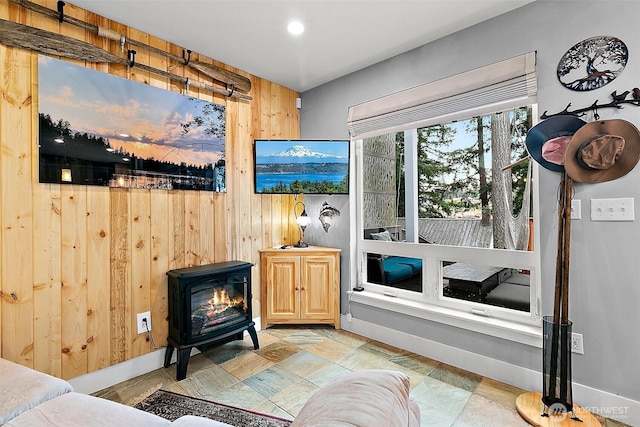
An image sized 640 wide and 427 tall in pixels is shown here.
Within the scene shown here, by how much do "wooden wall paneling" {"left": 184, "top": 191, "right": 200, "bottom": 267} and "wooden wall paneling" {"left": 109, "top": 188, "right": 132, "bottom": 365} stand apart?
46cm

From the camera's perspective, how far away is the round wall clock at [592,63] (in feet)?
6.21

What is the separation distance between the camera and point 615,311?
191 centimetres

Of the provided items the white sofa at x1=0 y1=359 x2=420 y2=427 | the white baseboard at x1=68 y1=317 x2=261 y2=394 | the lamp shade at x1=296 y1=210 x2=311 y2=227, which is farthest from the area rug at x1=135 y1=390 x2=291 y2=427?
the lamp shade at x1=296 y1=210 x2=311 y2=227

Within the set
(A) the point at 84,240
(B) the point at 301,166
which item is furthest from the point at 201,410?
(B) the point at 301,166

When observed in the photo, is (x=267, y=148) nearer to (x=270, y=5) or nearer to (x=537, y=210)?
(x=270, y=5)

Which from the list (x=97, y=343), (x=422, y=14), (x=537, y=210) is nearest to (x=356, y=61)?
(x=422, y=14)

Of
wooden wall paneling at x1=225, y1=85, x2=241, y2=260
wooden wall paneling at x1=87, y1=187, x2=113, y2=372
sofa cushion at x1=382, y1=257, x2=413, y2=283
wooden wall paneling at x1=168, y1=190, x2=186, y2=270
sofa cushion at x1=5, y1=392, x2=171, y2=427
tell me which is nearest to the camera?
sofa cushion at x1=5, y1=392, x2=171, y2=427

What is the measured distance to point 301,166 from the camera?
3.35m

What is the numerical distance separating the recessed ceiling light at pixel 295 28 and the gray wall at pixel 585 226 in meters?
1.16

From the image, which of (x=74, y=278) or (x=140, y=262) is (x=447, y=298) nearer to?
(x=140, y=262)

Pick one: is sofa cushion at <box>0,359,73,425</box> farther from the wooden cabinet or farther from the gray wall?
the gray wall

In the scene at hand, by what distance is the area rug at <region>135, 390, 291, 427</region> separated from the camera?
1903 millimetres

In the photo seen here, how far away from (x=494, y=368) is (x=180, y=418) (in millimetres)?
2214

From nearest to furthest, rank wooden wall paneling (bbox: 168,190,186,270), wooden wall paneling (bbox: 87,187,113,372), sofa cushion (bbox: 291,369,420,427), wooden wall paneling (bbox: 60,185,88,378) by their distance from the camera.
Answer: sofa cushion (bbox: 291,369,420,427) → wooden wall paneling (bbox: 60,185,88,378) → wooden wall paneling (bbox: 87,187,113,372) → wooden wall paneling (bbox: 168,190,186,270)
